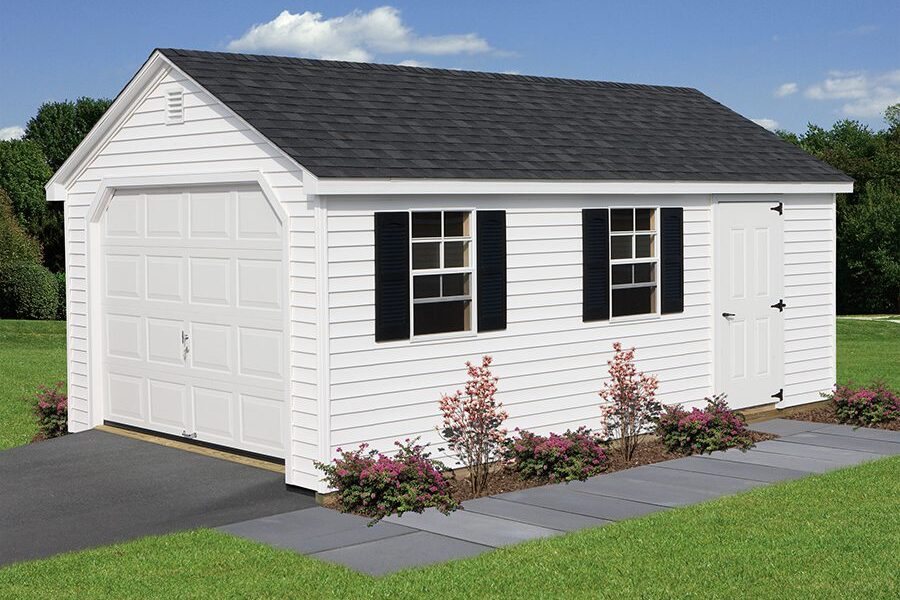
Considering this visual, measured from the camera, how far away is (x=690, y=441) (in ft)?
41.4

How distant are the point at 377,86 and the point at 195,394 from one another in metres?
3.67

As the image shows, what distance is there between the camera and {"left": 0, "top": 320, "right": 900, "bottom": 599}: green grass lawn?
7.78 m

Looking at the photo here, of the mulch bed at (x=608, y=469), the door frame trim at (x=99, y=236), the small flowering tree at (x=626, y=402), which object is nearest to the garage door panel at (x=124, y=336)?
the door frame trim at (x=99, y=236)

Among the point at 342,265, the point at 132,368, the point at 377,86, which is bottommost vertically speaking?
the point at 132,368

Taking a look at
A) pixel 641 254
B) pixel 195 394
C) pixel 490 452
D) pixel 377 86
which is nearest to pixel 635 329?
pixel 641 254

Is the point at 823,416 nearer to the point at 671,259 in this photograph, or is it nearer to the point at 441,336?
the point at 671,259

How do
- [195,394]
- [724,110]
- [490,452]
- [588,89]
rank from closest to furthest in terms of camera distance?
1. [490,452]
2. [195,394]
3. [588,89]
4. [724,110]

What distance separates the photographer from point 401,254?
1086cm

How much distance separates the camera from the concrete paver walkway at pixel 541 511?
8.94 metres

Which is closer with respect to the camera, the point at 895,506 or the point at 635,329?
the point at 895,506

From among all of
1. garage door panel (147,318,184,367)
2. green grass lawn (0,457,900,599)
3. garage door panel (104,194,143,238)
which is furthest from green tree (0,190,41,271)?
green grass lawn (0,457,900,599)

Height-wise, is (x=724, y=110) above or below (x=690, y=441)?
above

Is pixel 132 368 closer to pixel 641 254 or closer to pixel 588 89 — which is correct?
pixel 641 254

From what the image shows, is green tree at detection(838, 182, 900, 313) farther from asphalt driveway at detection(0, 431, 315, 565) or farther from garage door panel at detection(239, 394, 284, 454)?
asphalt driveway at detection(0, 431, 315, 565)
